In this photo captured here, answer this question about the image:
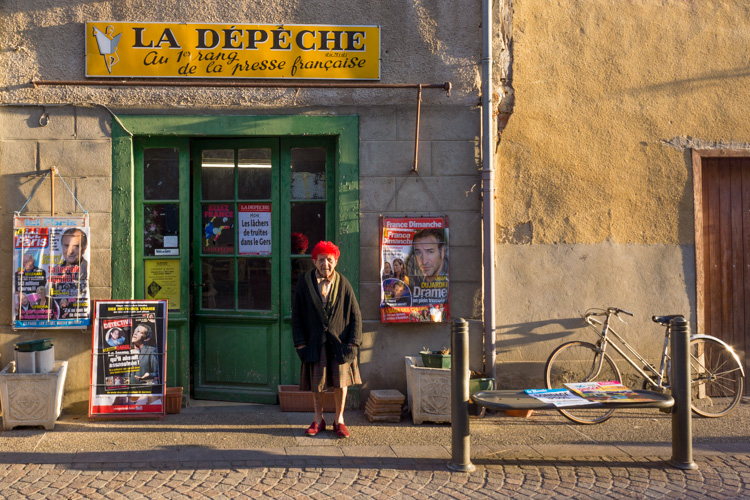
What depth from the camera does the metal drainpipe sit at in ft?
22.2

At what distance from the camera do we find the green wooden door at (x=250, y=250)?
6.98 metres

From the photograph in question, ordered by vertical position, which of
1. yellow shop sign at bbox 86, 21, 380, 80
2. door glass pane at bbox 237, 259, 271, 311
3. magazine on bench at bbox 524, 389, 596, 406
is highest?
yellow shop sign at bbox 86, 21, 380, 80

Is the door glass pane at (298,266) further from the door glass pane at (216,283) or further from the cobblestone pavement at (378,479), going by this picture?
the cobblestone pavement at (378,479)

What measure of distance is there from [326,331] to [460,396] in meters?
1.34

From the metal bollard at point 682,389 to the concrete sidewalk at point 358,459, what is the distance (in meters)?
0.15

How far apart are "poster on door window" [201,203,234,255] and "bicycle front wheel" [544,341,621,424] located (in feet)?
11.0

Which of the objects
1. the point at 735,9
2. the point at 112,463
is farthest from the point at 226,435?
the point at 735,9

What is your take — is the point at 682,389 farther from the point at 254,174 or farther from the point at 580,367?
the point at 254,174

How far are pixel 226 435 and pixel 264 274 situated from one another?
68.4 inches

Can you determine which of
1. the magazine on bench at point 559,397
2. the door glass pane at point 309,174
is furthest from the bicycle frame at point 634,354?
the door glass pane at point 309,174

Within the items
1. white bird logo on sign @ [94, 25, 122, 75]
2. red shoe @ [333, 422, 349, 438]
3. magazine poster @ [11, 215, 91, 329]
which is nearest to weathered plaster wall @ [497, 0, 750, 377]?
red shoe @ [333, 422, 349, 438]

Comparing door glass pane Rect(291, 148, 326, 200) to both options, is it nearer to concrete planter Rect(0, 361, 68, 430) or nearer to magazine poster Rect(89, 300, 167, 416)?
magazine poster Rect(89, 300, 167, 416)

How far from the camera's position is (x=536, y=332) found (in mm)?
7105

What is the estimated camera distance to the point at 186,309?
6.89 m
